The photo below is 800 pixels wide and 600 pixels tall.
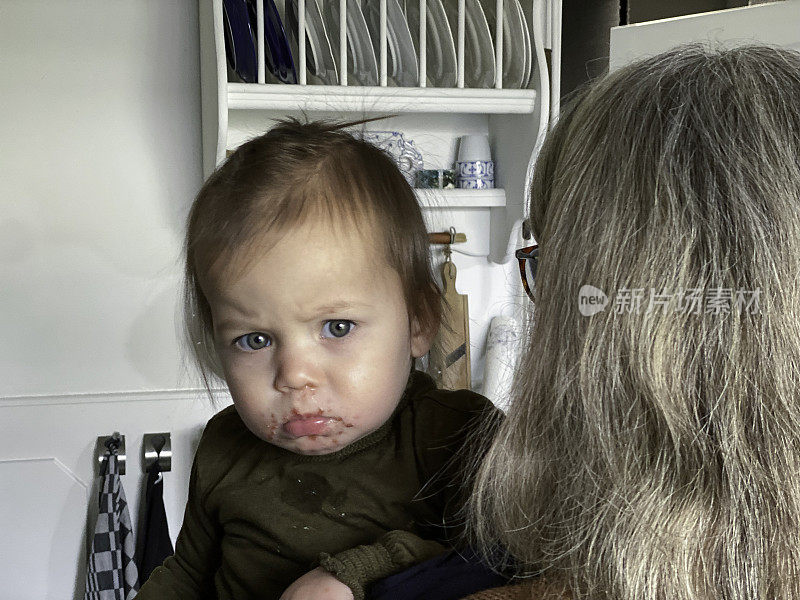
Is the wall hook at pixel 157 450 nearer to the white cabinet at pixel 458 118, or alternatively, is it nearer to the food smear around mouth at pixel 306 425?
the white cabinet at pixel 458 118

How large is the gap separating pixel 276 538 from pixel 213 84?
1.12 metres

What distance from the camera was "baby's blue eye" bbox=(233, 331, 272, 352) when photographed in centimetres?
84

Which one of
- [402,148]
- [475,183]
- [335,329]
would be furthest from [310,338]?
[475,183]

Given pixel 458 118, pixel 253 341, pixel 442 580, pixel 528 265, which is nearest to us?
pixel 442 580

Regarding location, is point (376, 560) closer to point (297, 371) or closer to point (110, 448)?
point (297, 371)

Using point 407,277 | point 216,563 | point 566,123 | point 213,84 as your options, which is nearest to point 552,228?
point 566,123

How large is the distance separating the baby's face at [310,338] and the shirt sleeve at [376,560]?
15 cm

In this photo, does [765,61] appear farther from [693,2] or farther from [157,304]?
[157,304]

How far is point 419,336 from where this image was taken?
943 millimetres

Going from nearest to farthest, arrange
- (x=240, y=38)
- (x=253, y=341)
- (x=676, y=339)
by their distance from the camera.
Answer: (x=676, y=339), (x=253, y=341), (x=240, y=38)

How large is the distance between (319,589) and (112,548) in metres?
1.38

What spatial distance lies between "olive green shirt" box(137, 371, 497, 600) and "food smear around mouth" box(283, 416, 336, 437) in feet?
0.31

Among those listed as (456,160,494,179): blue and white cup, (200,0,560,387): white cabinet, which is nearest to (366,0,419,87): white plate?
(200,0,560,387): white cabinet

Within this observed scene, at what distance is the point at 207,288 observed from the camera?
89 cm
